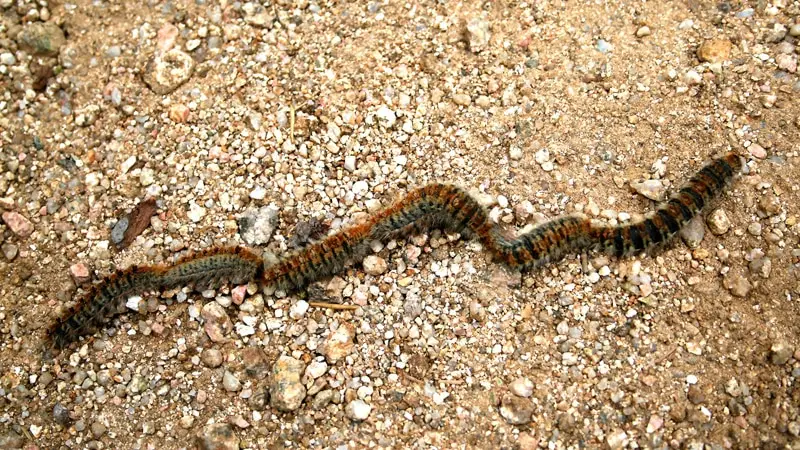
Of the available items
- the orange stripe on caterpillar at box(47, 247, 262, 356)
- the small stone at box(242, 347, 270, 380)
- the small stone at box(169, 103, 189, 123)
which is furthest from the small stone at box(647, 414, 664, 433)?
the small stone at box(169, 103, 189, 123)

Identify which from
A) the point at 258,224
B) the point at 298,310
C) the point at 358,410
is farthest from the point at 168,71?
the point at 358,410

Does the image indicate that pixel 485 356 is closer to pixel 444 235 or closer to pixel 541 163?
pixel 444 235

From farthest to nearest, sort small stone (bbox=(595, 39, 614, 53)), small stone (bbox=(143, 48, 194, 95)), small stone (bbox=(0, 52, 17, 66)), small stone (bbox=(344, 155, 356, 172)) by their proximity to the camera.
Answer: small stone (bbox=(0, 52, 17, 66)) < small stone (bbox=(143, 48, 194, 95)) < small stone (bbox=(595, 39, 614, 53)) < small stone (bbox=(344, 155, 356, 172))

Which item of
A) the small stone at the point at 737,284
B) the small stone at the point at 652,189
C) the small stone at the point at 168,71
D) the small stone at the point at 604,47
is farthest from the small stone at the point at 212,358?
the small stone at the point at 604,47

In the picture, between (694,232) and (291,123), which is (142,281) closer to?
(291,123)

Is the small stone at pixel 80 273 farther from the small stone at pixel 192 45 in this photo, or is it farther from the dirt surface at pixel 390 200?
the small stone at pixel 192 45

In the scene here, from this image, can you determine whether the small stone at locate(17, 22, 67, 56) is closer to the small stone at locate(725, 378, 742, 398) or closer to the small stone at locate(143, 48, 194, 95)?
the small stone at locate(143, 48, 194, 95)

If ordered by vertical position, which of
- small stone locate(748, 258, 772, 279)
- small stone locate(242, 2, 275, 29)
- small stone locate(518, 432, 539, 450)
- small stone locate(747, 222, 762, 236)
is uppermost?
small stone locate(242, 2, 275, 29)
